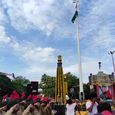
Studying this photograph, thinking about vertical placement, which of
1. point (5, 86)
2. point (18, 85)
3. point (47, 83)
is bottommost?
point (5, 86)

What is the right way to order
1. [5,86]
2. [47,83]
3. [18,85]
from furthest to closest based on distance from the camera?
[47,83], [18,85], [5,86]

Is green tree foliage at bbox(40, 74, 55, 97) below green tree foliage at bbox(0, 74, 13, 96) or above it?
above

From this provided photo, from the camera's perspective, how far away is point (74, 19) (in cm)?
4016

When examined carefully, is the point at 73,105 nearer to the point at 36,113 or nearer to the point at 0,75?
the point at 36,113

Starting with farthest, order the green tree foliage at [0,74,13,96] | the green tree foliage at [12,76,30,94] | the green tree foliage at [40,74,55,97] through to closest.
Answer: the green tree foliage at [40,74,55,97], the green tree foliage at [12,76,30,94], the green tree foliage at [0,74,13,96]

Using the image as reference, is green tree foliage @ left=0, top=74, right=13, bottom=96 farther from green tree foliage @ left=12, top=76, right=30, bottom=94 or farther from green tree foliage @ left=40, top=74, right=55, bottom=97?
green tree foliage @ left=40, top=74, right=55, bottom=97

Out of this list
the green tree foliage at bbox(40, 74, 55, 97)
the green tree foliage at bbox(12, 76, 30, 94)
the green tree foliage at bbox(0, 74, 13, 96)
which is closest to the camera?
the green tree foliage at bbox(0, 74, 13, 96)

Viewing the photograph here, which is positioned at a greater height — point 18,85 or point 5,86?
point 18,85

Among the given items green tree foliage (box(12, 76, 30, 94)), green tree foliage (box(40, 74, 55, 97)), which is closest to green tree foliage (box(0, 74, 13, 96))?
green tree foliage (box(12, 76, 30, 94))

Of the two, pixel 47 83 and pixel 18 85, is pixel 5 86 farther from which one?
pixel 47 83

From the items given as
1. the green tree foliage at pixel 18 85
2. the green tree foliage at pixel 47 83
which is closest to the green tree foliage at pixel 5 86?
the green tree foliage at pixel 18 85

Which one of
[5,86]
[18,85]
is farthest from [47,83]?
[5,86]

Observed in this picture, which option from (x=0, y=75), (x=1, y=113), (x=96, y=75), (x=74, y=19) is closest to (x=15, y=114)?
(x=1, y=113)

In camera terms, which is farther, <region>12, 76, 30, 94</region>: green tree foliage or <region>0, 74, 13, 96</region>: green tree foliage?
<region>12, 76, 30, 94</region>: green tree foliage
